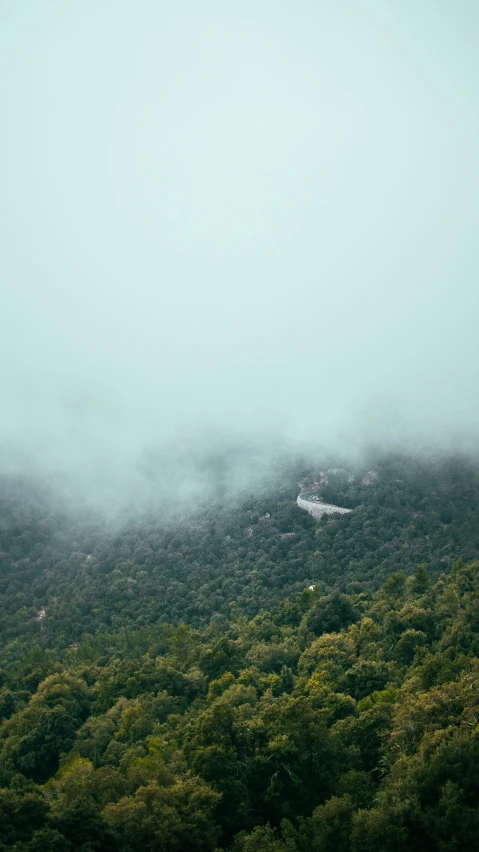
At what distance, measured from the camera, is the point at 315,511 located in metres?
70.7

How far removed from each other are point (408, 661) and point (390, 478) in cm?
2910

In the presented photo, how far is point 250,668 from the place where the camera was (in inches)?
1813

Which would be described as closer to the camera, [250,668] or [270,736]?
[270,736]

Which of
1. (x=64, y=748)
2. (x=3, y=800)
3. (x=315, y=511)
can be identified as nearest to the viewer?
(x=3, y=800)

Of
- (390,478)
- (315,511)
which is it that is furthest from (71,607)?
(390,478)

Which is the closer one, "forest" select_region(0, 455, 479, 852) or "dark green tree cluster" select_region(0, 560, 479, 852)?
"dark green tree cluster" select_region(0, 560, 479, 852)

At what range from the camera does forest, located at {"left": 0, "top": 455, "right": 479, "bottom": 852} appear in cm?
2720

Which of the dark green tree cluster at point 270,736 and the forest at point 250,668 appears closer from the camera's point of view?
the dark green tree cluster at point 270,736

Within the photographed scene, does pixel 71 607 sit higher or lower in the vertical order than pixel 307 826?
lower

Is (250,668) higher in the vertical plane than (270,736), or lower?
lower

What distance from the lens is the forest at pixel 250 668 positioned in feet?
89.2

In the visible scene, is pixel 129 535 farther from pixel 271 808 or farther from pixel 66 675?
pixel 271 808

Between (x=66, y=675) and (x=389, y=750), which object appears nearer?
(x=389, y=750)

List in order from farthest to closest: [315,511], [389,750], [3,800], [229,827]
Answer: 1. [315,511]
2. [389,750]
3. [229,827]
4. [3,800]
